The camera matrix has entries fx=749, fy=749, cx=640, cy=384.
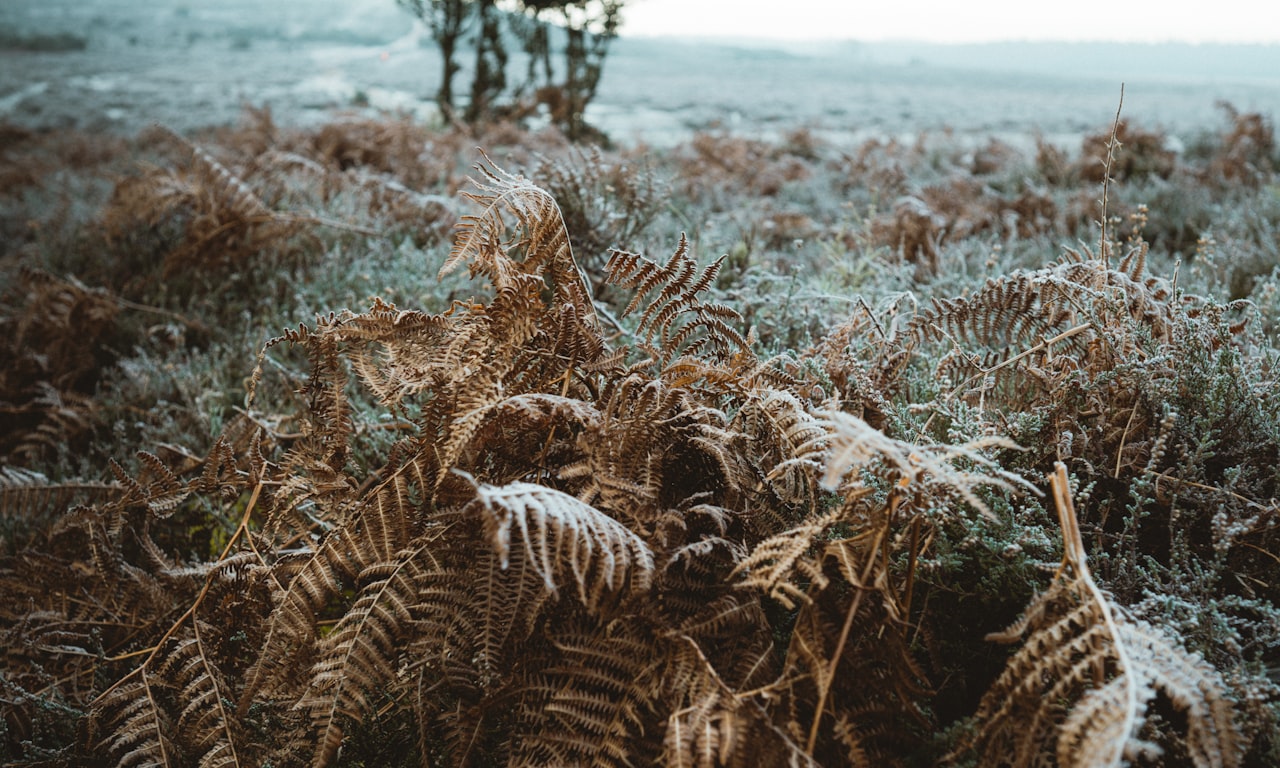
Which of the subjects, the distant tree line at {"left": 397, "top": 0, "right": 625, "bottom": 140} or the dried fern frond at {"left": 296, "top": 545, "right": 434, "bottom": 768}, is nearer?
the dried fern frond at {"left": 296, "top": 545, "right": 434, "bottom": 768}

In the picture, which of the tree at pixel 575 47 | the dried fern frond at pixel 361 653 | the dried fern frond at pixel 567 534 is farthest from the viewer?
the tree at pixel 575 47

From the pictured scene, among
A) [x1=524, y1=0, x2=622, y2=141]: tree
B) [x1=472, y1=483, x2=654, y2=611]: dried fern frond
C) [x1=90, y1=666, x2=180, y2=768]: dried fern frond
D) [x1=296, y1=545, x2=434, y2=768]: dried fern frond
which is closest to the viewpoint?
[x1=472, y1=483, x2=654, y2=611]: dried fern frond

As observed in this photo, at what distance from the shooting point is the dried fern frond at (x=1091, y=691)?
82cm

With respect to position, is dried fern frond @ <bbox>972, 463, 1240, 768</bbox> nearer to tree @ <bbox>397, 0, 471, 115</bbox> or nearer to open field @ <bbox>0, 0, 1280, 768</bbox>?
open field @ <bbox>0, 0, 1280, 768</bbox>

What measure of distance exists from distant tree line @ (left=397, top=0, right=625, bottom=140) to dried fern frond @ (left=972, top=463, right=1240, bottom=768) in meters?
8.73

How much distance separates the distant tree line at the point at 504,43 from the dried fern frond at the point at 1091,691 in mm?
8733

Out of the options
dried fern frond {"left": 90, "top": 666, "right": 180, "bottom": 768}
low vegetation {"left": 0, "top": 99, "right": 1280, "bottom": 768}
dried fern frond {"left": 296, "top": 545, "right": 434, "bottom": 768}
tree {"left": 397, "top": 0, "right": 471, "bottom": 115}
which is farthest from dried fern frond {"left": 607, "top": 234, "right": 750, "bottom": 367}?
tree {"left": 397, "top": 0, "right": 471, "bottom": 115}

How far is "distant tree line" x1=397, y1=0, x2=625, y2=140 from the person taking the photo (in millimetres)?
9258

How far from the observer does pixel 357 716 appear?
3.84 ft

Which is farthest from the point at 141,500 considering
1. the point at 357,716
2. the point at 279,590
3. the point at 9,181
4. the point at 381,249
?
the point at 9,181

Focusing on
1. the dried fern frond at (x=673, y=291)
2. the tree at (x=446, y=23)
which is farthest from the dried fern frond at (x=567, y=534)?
the tree at (x=446, y=23)

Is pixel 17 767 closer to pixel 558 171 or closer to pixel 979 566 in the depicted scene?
pixel 979 566

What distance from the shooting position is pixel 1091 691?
875mm

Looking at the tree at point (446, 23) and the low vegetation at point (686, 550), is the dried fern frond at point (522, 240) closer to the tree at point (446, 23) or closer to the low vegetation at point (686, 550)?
the low vegetation at point (686, 550)
